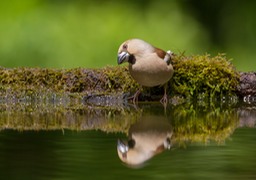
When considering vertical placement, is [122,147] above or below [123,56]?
below

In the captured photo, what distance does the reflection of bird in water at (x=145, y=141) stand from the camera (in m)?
3.58

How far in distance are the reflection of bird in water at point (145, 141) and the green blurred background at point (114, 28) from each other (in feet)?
11.0

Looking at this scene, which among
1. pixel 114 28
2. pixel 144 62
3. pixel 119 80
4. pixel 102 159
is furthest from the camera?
pixel 114 28

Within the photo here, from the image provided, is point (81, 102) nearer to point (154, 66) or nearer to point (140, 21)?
point (154, 66)

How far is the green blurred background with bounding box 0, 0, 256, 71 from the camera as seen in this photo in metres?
8.30

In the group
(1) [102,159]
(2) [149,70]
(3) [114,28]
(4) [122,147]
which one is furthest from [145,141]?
(3) [114,28]

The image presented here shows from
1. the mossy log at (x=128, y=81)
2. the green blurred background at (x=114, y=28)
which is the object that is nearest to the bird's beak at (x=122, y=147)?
the mossy log at (x=128, y=81)

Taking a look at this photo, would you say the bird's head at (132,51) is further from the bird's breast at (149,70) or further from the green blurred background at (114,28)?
the green blurred background at (114,28)

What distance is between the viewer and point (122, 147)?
3.88 meters

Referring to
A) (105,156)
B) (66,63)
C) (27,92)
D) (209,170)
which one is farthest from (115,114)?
(66,63)

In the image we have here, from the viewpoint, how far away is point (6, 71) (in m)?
6.73

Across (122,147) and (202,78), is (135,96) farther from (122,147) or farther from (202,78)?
(122,147)

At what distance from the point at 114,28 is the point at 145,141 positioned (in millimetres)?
4430

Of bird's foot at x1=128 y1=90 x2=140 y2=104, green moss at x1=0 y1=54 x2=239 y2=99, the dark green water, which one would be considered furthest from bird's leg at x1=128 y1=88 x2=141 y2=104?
the dark green water
